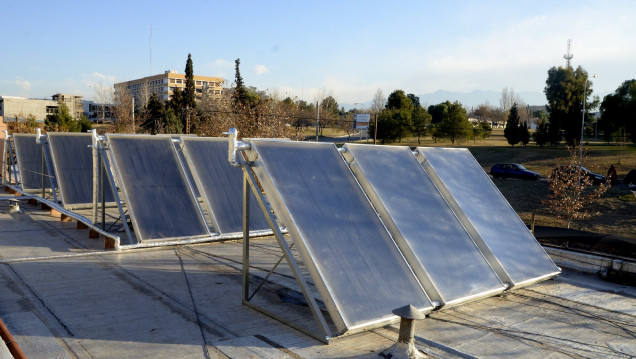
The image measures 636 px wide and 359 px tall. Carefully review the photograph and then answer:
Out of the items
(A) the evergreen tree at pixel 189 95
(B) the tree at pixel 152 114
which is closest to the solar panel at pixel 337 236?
(A) the evergreen tree at pixel 189 95

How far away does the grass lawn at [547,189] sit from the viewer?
23031 mm

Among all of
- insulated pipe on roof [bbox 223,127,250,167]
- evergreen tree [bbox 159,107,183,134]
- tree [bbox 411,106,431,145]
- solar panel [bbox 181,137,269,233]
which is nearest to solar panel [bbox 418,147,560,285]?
insulated pipe on roof [bbox 223,127,250,167]

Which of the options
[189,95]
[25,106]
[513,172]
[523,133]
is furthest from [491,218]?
[25,106]

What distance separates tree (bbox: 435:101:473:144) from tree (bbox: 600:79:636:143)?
14.4 metres

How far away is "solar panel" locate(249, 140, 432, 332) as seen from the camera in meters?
5.02

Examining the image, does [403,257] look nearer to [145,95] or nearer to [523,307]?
[523,307]

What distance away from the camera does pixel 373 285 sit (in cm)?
528

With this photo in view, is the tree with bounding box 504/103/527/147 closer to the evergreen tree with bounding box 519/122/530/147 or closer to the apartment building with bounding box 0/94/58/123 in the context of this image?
the evergreen tree with bounding box 519/122/530/147

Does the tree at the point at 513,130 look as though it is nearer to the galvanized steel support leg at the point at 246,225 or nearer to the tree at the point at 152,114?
the tree at the point at 152,114

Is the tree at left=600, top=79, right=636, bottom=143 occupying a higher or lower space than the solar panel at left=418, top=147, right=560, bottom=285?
higher

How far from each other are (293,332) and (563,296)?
4193 millimetres

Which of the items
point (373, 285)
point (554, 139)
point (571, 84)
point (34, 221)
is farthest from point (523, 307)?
point (571, 84)

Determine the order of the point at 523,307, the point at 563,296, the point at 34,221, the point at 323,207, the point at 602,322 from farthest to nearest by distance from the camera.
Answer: the point at 34,221 → the point at 563,296 → the point at 523,307 → the point at 602,322 → the point at 323,207

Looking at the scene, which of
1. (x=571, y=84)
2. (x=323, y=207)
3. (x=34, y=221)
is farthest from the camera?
(x=571, y=84)
